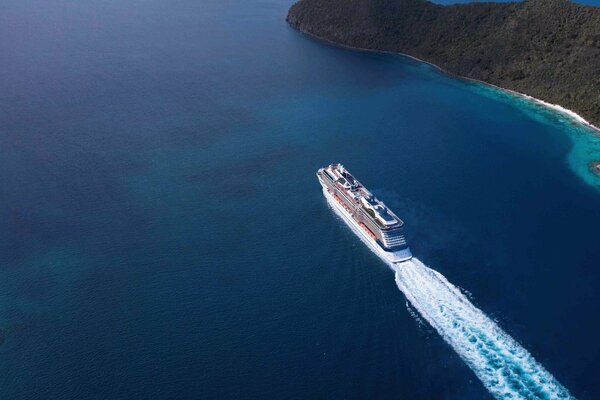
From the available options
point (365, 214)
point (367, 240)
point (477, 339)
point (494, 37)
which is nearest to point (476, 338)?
point (477, 339)

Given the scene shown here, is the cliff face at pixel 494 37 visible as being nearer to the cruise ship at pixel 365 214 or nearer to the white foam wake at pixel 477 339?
the cruise ship at pixel 365 214

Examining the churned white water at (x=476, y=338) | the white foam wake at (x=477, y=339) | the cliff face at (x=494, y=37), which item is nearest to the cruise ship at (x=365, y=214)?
the churned white water at (x=476, y=338)

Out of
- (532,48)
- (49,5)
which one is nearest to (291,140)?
(532,48)

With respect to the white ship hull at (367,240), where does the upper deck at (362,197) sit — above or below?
above

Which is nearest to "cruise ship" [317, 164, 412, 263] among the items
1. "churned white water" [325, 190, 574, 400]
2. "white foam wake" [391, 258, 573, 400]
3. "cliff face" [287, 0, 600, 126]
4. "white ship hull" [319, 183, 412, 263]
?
"white ship hull" [319, 183, 412, 263]

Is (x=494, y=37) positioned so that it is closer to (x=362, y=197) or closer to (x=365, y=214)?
(x=362, y=197)
